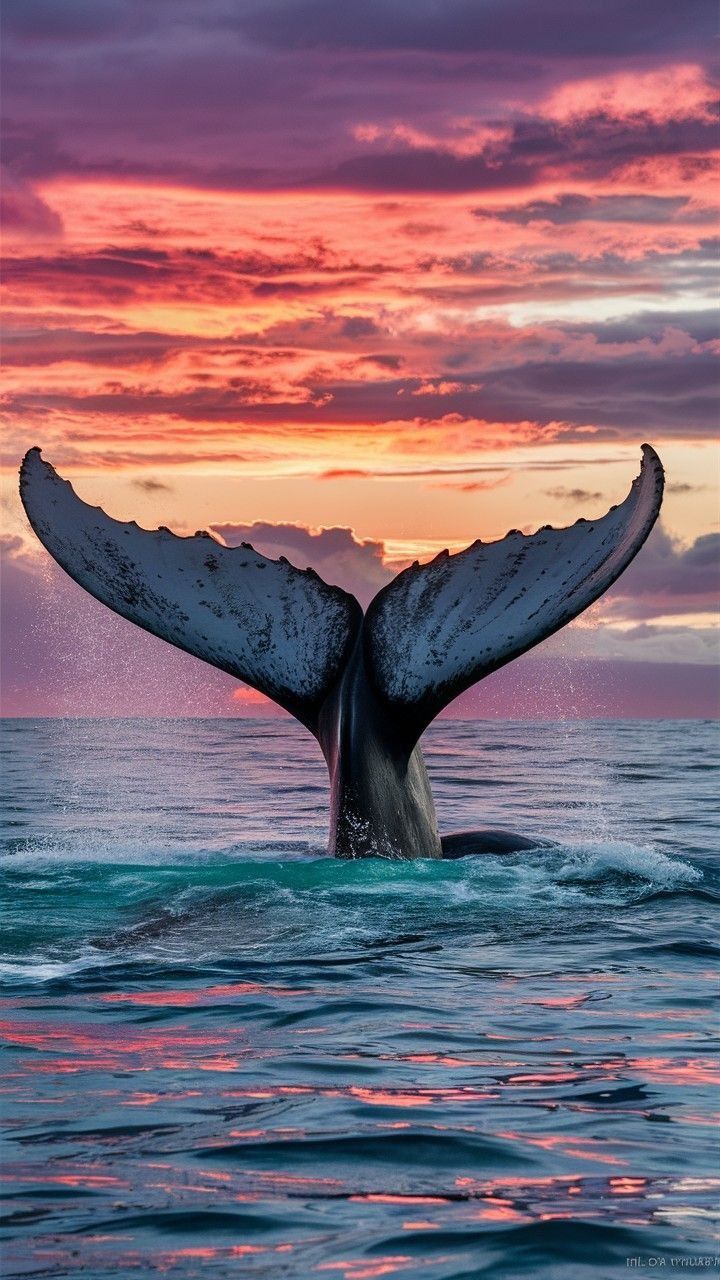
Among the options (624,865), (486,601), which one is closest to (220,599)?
(486,601)

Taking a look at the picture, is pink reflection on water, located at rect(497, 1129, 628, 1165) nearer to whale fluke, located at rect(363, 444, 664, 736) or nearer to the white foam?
whale fluke, located at rect(363, 444, 664, 736)

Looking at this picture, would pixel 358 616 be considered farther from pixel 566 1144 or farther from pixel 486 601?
pixel 566 1144

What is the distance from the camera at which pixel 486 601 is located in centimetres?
973

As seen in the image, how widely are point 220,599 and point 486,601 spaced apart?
1731 millimetres

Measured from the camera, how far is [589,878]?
1121 cm

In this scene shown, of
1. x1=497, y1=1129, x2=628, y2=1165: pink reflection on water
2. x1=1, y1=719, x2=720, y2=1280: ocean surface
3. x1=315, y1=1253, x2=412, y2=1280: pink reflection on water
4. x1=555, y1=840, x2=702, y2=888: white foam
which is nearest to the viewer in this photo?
x1=315, y1=1253, x2=412, y2=1280: pink reflection on water

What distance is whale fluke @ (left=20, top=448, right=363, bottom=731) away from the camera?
10.0 m

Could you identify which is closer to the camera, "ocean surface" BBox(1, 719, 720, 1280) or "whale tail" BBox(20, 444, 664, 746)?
"ocean surface" BBox(1, 719, 720, 1280)

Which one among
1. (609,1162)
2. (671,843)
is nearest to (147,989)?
(609,1162)

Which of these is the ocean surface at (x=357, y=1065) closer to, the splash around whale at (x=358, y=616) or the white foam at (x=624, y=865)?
the white foam at (x=624, y=865)

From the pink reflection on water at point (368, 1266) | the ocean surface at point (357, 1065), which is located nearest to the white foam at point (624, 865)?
the ocean surface at point (357, 1065)

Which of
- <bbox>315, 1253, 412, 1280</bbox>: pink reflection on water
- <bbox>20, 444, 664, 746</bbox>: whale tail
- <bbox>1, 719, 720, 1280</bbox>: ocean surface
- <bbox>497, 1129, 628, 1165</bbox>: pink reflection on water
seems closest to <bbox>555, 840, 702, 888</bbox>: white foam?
<bbox>1, 719, 720, 1280</bbox>: ocean surface

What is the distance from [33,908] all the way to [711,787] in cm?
1628

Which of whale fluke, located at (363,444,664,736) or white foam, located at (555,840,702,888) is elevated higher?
whale fluke, located at (363,444,664,736)
